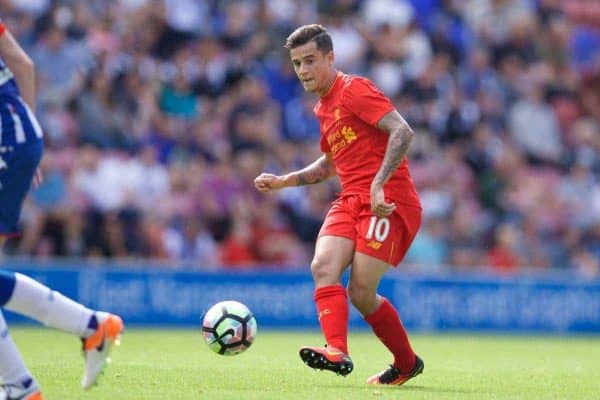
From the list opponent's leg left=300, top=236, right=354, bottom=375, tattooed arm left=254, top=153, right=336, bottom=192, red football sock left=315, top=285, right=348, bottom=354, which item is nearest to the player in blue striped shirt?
opponent's leg left=300, top=236, right=354, bottom=375

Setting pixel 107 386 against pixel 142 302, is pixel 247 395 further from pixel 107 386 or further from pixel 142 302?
pixel 142 302

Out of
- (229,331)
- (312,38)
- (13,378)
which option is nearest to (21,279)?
(13,378)

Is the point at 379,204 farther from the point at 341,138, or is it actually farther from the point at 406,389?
the point at 406,389

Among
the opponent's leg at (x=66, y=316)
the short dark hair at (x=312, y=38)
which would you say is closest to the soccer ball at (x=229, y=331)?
the short dark hair at (x=312, y=38)

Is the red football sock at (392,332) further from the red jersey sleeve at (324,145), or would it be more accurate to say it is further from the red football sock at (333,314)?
the red jersey sleeve at (324,145)

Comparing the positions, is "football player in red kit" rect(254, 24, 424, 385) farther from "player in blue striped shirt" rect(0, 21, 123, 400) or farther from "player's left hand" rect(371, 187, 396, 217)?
"player in blue striped shirt" rect(0, 21, 123, 400)

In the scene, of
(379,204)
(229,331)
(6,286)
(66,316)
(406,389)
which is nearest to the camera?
(6,286)

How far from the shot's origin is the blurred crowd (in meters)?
18.1

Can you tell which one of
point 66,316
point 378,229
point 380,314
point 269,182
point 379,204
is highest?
point 379,204

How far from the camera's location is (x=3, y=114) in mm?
7047

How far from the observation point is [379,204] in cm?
877

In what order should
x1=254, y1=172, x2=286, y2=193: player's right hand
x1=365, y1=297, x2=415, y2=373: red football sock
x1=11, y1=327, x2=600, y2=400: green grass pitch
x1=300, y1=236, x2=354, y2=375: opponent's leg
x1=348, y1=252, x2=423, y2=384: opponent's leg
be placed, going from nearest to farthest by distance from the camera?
x1=11, y1=327, x2=600, y2=400: green grass pitch, x1=300, y1=236, x2=354, y2=375: opponent's leg, x1=348, y1=252, x2=423, y2=384: opponent's leg, x1=365, y1=297, x2=415, y2=373: red football sock, x1=254, y1=172, x2=286, y2=193: player's right hand

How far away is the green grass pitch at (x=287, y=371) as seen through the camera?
834 cm

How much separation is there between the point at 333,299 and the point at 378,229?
1.99 feet
